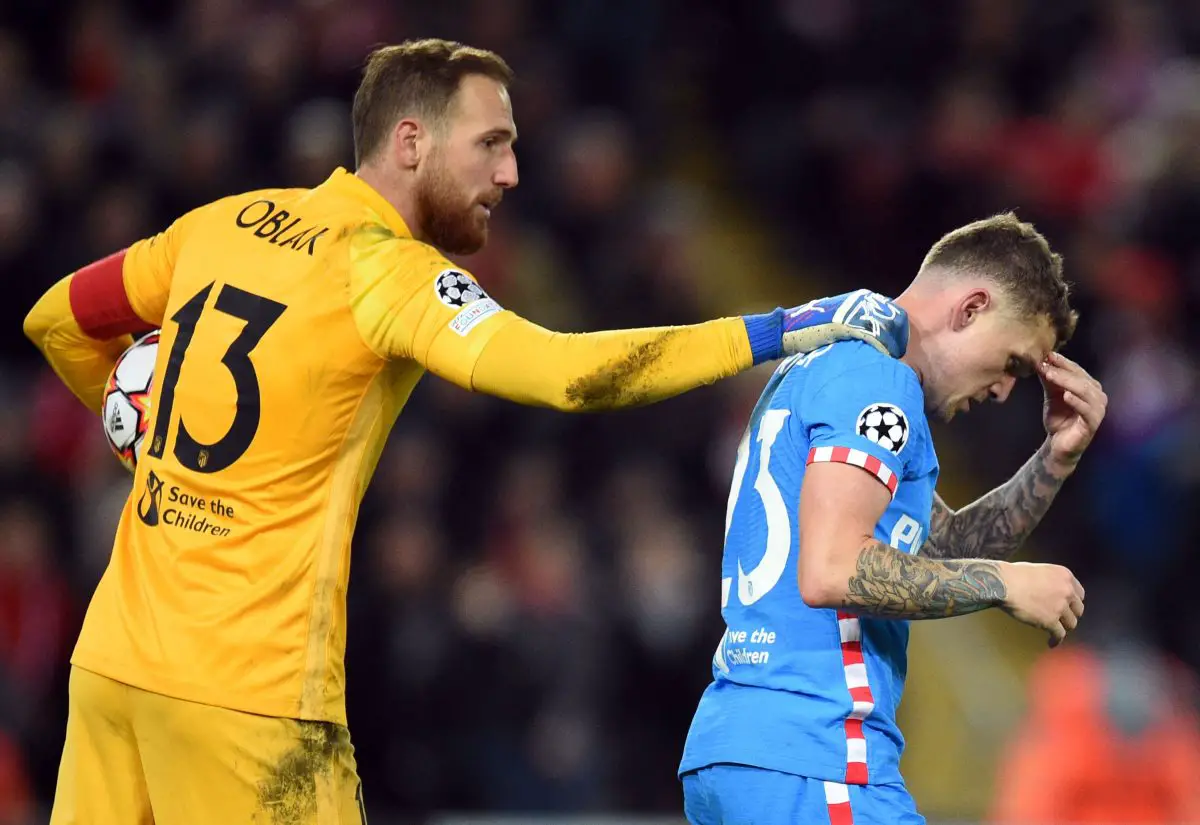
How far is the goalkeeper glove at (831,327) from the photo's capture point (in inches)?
135

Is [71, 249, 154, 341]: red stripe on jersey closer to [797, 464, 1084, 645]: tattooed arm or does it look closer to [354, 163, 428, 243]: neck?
[354, 163, 428, 243]: neck

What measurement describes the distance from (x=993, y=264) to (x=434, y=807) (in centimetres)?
448

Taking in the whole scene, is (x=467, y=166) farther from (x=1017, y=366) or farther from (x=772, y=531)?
(x=1017, y=366)

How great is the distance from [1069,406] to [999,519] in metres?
0.34

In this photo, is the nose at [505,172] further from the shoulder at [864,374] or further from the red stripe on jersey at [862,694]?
the red stripe on jersey at [862,694]

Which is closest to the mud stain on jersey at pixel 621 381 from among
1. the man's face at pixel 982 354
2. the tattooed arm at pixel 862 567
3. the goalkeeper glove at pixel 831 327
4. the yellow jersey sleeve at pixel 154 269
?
the goalkeeper glove at pixel 831 327

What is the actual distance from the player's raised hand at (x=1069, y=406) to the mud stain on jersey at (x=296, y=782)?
188 cm

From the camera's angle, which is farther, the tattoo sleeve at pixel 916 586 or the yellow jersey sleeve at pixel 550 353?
the yellow jersey sleeve at pixel 550 353

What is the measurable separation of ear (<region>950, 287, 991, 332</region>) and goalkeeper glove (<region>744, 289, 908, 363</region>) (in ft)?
0.46

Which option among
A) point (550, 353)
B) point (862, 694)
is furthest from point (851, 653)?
point (550, 353)

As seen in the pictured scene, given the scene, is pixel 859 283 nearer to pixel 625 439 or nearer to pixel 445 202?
pixel 625 439

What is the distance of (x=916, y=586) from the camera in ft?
10.5

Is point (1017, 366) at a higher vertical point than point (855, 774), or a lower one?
higher

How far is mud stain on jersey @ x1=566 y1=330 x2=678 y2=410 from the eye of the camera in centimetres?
350
